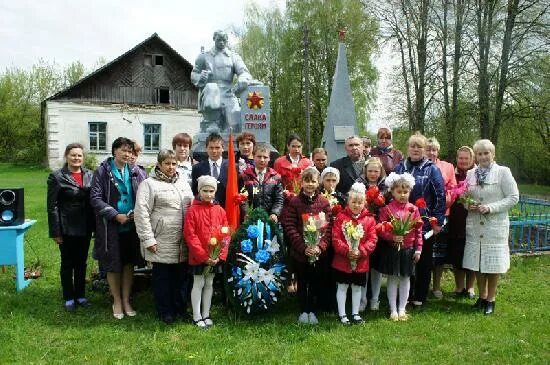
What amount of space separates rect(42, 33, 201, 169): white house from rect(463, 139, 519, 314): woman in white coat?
22026 millimetres

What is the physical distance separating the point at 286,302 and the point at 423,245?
154 cm

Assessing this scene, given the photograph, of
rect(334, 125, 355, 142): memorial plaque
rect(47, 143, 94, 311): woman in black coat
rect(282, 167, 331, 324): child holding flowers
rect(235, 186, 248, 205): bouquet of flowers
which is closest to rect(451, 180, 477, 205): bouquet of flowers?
rect(282, 167, 331, 324): child holding flowers

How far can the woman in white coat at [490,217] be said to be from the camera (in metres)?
4.74

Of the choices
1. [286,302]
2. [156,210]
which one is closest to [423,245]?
[286,302]

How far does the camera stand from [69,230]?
4715 millimetres

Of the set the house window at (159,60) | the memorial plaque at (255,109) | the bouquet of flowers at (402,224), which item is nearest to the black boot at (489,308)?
the bouquet of flowers at (402,224)

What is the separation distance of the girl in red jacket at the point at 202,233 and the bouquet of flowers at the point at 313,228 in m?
0.72

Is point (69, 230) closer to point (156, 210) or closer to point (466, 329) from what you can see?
point (156, 210)

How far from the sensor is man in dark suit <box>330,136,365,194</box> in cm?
511

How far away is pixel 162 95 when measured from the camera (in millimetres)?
26438

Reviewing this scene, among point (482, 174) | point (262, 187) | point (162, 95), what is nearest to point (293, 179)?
point (262, 187)

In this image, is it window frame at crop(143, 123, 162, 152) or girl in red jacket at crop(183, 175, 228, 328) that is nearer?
girl in red jacket at crop(183, 175, 228, 328)

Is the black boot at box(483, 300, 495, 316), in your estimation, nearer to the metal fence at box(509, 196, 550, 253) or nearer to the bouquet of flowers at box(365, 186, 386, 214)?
the bouquet of flowers at box(365, 186, 386, 214)

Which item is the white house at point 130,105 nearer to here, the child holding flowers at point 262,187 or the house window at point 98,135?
the house window at point 98,135
